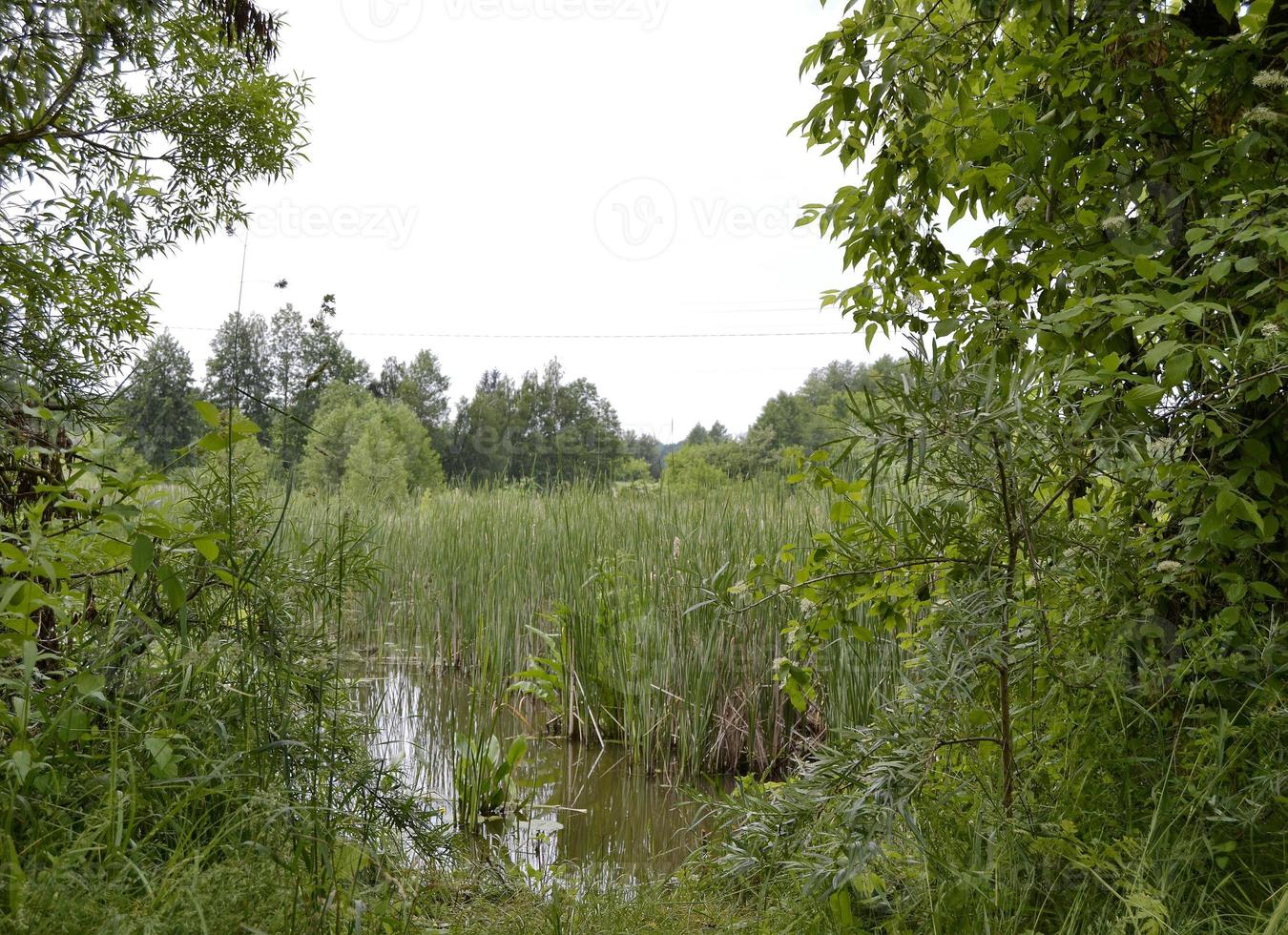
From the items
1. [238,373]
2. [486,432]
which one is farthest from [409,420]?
[238,373]

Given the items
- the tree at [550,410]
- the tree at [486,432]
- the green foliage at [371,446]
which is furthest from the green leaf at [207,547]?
the tree at [486,432]

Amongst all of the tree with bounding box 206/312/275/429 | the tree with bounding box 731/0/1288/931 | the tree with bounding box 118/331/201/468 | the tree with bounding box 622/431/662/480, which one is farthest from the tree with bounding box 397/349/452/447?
the tree with bounding box 731/0/1288/931

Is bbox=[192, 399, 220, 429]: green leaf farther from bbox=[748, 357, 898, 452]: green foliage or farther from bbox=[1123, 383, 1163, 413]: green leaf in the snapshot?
bbox=[748, 357, 898, 452]: green foliage

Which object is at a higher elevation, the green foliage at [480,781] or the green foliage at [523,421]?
the green foliage at [523,421]

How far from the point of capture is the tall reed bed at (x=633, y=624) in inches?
148

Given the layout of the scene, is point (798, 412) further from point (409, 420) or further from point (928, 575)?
point (928, 575)

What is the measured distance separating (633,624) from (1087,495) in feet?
8.43

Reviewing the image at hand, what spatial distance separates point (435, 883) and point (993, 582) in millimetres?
1517

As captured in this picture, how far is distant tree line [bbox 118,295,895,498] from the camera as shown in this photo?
6.74 feet

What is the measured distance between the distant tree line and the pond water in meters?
0.98

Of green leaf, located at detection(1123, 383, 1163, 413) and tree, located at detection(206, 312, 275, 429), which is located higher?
tree, located at detection(206, 312, 275, 429)

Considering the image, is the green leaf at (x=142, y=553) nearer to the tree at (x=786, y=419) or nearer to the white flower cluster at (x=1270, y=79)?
the white flower cluster at (x=1270, y=79)

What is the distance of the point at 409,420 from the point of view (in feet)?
83.4

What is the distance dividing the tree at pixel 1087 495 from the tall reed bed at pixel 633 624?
3.43 feet
